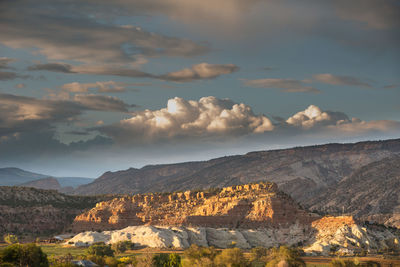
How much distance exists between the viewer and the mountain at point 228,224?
Answer: 95.7 meters

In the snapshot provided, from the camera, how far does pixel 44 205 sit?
13638cm

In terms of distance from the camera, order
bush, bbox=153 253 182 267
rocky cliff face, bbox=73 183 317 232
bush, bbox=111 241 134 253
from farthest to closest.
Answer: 1. rocky cliff face, bbox=73 183 317 232
2. bush, bbox=111 241 134 253
3. bush, bbox=153 253 182 267

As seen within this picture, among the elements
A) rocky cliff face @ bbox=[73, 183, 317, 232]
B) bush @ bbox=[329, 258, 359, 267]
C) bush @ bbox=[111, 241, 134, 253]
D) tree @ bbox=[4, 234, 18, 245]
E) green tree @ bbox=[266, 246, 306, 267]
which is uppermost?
rocky cliff face @ bbox=[73, 183, 317, 232]

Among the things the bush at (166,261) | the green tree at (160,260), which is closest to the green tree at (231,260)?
the bush at (166,261)

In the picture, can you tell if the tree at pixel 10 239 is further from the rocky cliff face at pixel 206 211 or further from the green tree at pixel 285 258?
the green tree at pixel 285 258

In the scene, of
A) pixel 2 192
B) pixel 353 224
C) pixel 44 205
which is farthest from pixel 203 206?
pixel 2 192

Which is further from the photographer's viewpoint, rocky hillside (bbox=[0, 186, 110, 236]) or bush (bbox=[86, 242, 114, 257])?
rocky hillside (bbox=[0, 186, 110, 236])

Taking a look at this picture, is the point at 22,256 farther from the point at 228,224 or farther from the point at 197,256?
the point at 228,224

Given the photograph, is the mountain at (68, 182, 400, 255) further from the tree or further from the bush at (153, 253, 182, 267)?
the bush at (153, 253, 182, 267)

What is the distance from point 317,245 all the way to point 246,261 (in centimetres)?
2882

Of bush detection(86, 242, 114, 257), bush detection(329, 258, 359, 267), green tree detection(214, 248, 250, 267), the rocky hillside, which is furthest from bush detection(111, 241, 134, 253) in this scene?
the rocky hillside

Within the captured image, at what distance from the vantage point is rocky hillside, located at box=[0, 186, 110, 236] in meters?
123

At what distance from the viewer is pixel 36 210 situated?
13088 cm

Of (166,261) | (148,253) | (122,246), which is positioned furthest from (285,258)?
(122,246)
